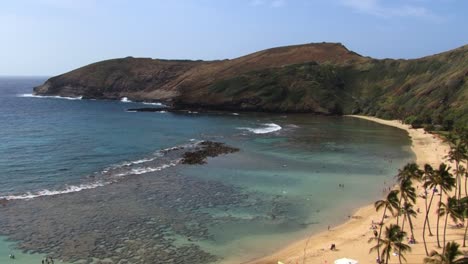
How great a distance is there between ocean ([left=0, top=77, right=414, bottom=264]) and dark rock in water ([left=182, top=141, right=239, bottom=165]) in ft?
7.06

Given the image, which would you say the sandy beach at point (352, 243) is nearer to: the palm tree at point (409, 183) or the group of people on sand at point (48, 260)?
the palm tree at point (409, 183)

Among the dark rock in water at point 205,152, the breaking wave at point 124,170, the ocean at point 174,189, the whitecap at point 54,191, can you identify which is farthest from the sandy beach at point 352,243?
the dark rock in water at point 205,152

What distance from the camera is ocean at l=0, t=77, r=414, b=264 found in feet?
143

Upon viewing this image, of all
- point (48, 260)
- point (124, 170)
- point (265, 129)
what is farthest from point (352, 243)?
point (265, 129)

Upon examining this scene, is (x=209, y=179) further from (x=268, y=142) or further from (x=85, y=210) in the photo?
(x=268, y=142)

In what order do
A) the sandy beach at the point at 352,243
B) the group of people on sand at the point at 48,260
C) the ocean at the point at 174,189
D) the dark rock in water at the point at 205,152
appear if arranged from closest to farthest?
1. the group of people on sand at the point at 48,260
2. the sandy beach at the point at 352,243
3. the ocean at the point at 174,189
4. the dark rock in water at the point at 205,152

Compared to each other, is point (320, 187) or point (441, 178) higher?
point (441, 178)

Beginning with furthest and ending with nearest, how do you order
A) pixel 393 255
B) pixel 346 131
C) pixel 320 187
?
1. pixel 346 131
2. pixel 320 187
3. pixel 393 255

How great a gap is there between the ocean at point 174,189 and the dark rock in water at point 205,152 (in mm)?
2150

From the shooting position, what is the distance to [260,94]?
7269 inches

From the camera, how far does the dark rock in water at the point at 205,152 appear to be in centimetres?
8232

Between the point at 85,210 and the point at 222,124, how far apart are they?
8843 cm

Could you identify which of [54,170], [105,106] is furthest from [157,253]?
[105,106]

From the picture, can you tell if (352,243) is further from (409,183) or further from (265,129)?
(265,129)
